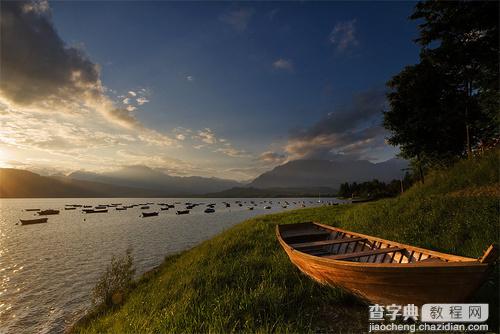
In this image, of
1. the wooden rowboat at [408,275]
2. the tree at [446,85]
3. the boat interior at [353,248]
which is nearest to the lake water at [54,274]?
the boat interior at [353,248]

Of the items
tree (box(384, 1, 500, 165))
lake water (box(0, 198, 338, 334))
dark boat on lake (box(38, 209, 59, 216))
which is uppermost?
tree (box(384, 1, 500, 165))

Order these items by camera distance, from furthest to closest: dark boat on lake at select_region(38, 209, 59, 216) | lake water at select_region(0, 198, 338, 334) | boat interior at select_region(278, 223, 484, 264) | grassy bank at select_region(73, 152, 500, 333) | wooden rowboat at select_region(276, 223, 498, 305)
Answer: dark boat on lake at select_region(38, 209, 59, 216), lake water at select_region(0, 198, 338, 334), boat interior at select_region(278, 223, 484, 264), grassy bank at select_region(73, 152, 500, 333), wooden rowboat at select_region(276, 223, 498, 305)

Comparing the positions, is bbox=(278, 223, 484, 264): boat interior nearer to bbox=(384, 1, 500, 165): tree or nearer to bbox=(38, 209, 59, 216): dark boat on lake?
bbox=(384, 1, 500, 165): tree

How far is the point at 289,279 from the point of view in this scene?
8.11m

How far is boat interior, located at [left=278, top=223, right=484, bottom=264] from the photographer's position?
249 inches

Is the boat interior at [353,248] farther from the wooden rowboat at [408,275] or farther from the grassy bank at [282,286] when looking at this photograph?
the grassy bank at [282,286]

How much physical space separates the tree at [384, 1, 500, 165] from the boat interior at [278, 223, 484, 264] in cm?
1634

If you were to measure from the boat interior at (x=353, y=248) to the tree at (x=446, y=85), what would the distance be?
16339 mm

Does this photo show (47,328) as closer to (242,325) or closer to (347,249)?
(242,325)

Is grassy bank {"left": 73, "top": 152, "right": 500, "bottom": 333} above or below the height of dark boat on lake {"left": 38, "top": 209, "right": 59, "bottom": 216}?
above

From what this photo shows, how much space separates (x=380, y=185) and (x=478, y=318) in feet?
338

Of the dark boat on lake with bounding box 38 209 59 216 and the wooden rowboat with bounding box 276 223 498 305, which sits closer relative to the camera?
the wooden rowboat with bounding box 276 223 498 305

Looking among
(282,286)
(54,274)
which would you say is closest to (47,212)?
(54,274)

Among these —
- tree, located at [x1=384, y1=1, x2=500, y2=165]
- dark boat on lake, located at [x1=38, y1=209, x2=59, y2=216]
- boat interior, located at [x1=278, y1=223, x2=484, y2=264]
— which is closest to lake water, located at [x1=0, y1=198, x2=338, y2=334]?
boat interior, located at [x1=278, y1=223, x2=484, y2=264]
